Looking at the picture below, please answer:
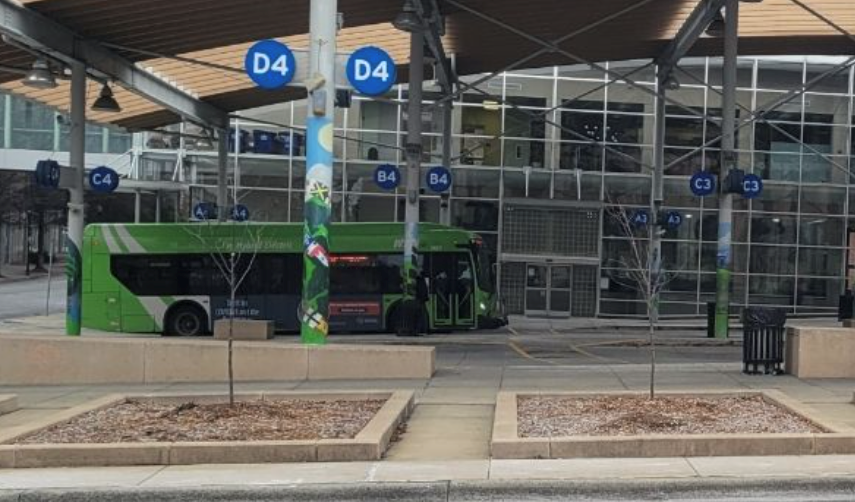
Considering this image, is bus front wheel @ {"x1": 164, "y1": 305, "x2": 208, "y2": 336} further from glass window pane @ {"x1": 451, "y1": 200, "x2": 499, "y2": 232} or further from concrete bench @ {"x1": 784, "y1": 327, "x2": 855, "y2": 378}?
concrete bench @ {"x1": 784, "y1": 327, "x2": 855, "y2": 378}

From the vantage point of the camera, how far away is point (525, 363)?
56.1 feet

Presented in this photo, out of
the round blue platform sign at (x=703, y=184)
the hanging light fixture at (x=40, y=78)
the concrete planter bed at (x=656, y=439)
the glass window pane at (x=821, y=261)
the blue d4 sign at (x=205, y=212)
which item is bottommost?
the concrete planter bed at (x=656, y=439)

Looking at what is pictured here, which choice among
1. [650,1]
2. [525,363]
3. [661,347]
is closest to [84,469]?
[525,363]

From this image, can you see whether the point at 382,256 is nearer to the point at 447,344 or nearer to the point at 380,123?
the point at 447,344

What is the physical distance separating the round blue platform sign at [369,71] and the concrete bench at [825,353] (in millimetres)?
7850

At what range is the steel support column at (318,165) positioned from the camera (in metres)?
14.2

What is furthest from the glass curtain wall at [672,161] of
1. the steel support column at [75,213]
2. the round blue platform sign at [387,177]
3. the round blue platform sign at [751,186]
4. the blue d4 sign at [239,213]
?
the steel support column at [75,213]

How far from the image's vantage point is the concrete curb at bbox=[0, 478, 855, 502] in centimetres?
730

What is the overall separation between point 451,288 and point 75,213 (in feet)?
34.0

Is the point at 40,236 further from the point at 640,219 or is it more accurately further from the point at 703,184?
the point at 703,184

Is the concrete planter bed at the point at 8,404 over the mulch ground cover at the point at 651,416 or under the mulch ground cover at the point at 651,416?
under

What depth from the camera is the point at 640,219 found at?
3112cm

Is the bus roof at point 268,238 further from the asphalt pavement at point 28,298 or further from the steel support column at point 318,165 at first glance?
the steel support column at point 318,165

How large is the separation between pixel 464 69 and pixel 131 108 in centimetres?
1242
